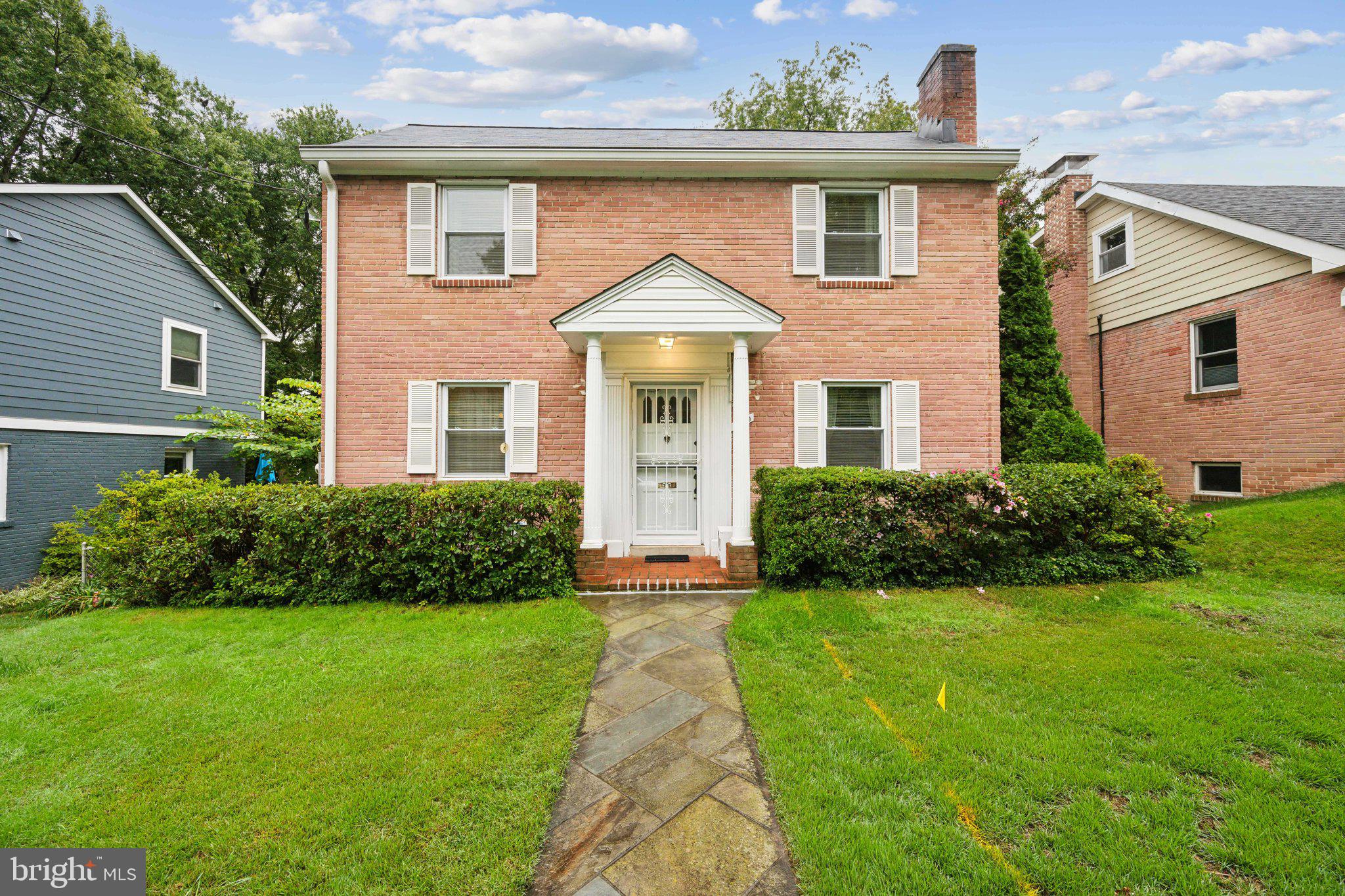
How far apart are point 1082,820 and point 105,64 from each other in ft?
76.6

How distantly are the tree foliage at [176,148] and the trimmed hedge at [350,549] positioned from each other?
12.5m

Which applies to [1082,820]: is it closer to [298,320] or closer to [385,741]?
→ [385,741]

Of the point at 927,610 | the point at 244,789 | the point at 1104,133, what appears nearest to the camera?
the point at 244,789

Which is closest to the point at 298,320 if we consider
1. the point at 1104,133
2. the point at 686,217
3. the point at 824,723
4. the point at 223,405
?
the point at 223,405

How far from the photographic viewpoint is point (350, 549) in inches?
198

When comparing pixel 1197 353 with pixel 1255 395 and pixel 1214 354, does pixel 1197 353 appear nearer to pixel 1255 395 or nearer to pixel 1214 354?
pixel 1214 354

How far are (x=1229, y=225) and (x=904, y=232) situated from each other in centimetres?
614

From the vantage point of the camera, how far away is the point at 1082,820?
1.97 m

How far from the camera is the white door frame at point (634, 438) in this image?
657cm

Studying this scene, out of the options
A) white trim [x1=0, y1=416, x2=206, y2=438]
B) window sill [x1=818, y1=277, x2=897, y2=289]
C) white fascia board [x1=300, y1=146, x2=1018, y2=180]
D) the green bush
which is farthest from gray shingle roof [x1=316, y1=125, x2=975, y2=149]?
white trim [x1=0, y1=416, x2=206, y2=438]

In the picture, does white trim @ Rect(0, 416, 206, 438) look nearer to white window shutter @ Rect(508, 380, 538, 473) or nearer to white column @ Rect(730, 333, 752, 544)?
white window shutter @ Rect(508, 380, 538, 473)

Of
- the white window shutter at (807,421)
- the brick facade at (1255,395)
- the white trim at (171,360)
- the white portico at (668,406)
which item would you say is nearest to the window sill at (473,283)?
the white portico at (668,406)

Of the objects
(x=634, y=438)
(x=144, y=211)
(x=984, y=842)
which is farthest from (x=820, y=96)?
(x=984, y=842)

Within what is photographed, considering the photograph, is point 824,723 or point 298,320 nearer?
point 824,723
